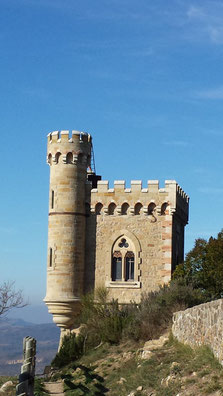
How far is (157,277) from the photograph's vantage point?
36.9 m

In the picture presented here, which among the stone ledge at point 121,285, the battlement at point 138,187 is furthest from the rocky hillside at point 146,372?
the battlement at point 138,187

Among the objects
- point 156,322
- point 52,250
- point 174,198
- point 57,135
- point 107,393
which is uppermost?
point 57,135

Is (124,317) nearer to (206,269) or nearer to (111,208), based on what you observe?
(206,269)

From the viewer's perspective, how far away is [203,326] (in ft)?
72.0

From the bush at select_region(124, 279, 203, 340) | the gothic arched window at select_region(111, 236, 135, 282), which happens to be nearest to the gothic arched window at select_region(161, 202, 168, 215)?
the gothic arched window at select_region(111, 236, 135, 282)

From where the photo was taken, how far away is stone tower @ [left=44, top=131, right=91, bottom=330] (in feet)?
120

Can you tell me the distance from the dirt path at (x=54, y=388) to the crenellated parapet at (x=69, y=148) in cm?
1263

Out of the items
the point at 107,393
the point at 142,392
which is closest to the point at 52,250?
the point at 107,393

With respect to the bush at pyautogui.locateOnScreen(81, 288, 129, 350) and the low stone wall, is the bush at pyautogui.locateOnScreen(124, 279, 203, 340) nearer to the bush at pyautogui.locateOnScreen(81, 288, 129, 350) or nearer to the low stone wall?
the bush at pyautogui.locateOnScreen(81, 288, 129, 350)

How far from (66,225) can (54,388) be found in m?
11.0

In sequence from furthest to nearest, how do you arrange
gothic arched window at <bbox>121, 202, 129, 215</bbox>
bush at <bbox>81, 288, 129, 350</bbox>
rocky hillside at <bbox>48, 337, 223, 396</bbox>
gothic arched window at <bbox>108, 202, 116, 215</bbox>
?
1. gothic arched window at <bbox>108, 202, 116, 215</bbox>
2. gothic arched window at <bbox>121, 202, 129, 215</bbox>
3. bush at <bbox>81, 288, 129, 350</bbox>
4. rocky hillside at <bbox>48, 337, 223, 396</bbox>

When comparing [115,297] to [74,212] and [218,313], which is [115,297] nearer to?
[74,212]

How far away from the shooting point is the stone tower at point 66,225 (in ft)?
120

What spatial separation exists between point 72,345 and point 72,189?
798 cm
